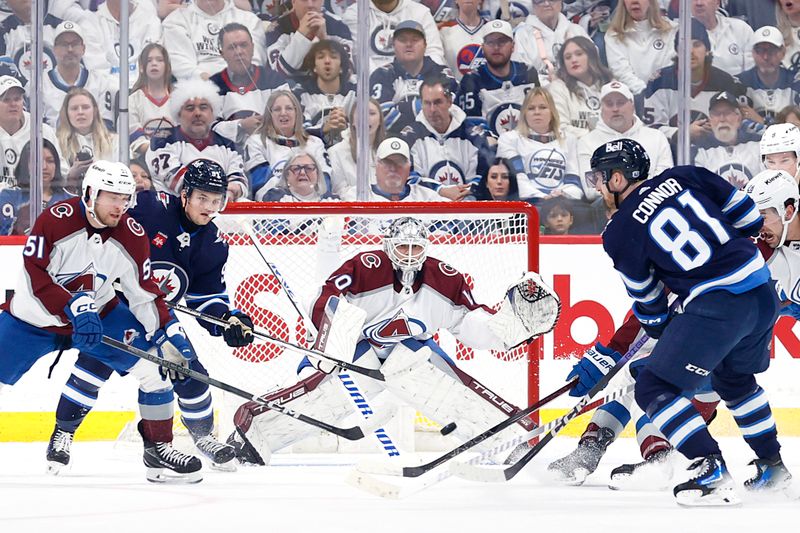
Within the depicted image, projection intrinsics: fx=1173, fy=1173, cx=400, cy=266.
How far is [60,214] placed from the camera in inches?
137

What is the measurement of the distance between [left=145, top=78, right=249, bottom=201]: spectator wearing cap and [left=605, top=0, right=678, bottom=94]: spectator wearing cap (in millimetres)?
1812

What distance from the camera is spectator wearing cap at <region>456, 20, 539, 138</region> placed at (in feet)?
17.9

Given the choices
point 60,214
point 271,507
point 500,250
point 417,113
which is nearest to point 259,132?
point 417,113

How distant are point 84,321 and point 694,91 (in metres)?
3.20

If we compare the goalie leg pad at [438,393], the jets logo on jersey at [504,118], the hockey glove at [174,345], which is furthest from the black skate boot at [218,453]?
the jets logo on jersey at [504,118]

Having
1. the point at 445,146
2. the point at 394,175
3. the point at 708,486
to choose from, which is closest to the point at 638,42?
the point at 445,146

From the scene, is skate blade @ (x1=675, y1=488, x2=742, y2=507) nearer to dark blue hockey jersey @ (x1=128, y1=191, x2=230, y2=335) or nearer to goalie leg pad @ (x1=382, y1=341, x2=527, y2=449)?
goalie leg pad @ (x1=382, y1=341, x2=527, y2=449)

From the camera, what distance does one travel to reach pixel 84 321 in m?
3.31

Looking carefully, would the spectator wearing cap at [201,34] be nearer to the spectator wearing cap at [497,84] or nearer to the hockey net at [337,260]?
the spectator wearing cap at [497,84]

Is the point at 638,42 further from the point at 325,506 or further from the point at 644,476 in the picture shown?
the point at 325,506

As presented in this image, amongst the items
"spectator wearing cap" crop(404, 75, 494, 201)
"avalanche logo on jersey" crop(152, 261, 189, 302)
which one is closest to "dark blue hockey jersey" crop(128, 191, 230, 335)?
"avalanche logo on jersey" crop(152, 261, 189, 302)

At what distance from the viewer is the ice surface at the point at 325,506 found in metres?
2.61

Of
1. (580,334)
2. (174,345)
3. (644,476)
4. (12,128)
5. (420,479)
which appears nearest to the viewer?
(420,479)

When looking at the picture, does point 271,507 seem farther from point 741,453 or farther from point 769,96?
point 769,96
